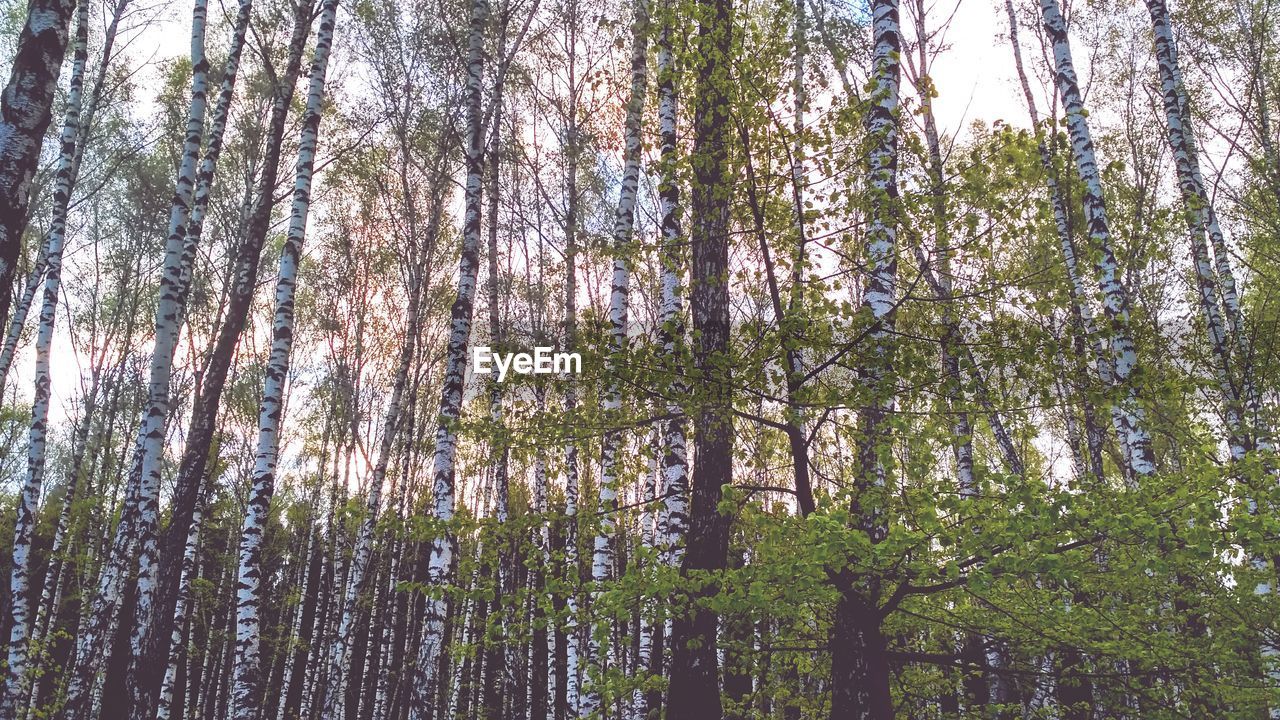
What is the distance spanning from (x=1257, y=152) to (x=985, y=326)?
1754 centimetres

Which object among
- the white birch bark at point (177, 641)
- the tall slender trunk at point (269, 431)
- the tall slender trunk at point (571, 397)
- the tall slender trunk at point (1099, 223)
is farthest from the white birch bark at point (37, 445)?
the tall slender trunk at point (1099, 223)

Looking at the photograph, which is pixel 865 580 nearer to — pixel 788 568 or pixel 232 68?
pixel 788 568

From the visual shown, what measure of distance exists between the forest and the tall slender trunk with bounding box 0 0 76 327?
0.8 inches

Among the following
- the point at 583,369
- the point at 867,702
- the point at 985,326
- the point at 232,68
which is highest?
the point at 232,68

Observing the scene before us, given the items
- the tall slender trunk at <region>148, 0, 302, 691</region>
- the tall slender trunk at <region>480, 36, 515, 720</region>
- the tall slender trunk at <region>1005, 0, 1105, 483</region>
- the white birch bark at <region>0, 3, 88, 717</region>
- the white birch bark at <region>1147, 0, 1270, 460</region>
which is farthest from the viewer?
the white birch bark at <region>0, 3, 88, 717</region>

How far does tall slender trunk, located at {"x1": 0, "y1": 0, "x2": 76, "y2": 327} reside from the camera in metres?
3.44

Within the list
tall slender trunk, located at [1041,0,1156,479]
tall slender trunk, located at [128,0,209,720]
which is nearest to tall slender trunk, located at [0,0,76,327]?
tall slender trunk, located at [128,0,209,720]

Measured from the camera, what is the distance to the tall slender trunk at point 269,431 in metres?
8.11

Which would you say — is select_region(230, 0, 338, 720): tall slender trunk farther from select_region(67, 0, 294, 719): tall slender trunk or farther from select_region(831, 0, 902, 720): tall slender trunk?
select_region(831, 0, 902, 720): tall slender trunk

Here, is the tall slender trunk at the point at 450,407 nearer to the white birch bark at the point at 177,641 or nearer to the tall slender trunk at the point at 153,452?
the tall slender trunk at the point at 153,452

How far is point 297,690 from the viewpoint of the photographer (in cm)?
3088

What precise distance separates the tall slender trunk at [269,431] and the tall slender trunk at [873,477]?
6021 millimetres

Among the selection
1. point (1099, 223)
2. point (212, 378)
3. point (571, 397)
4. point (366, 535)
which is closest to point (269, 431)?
point (212, 378)

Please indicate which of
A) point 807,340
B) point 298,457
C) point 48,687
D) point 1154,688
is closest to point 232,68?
point 807,340
